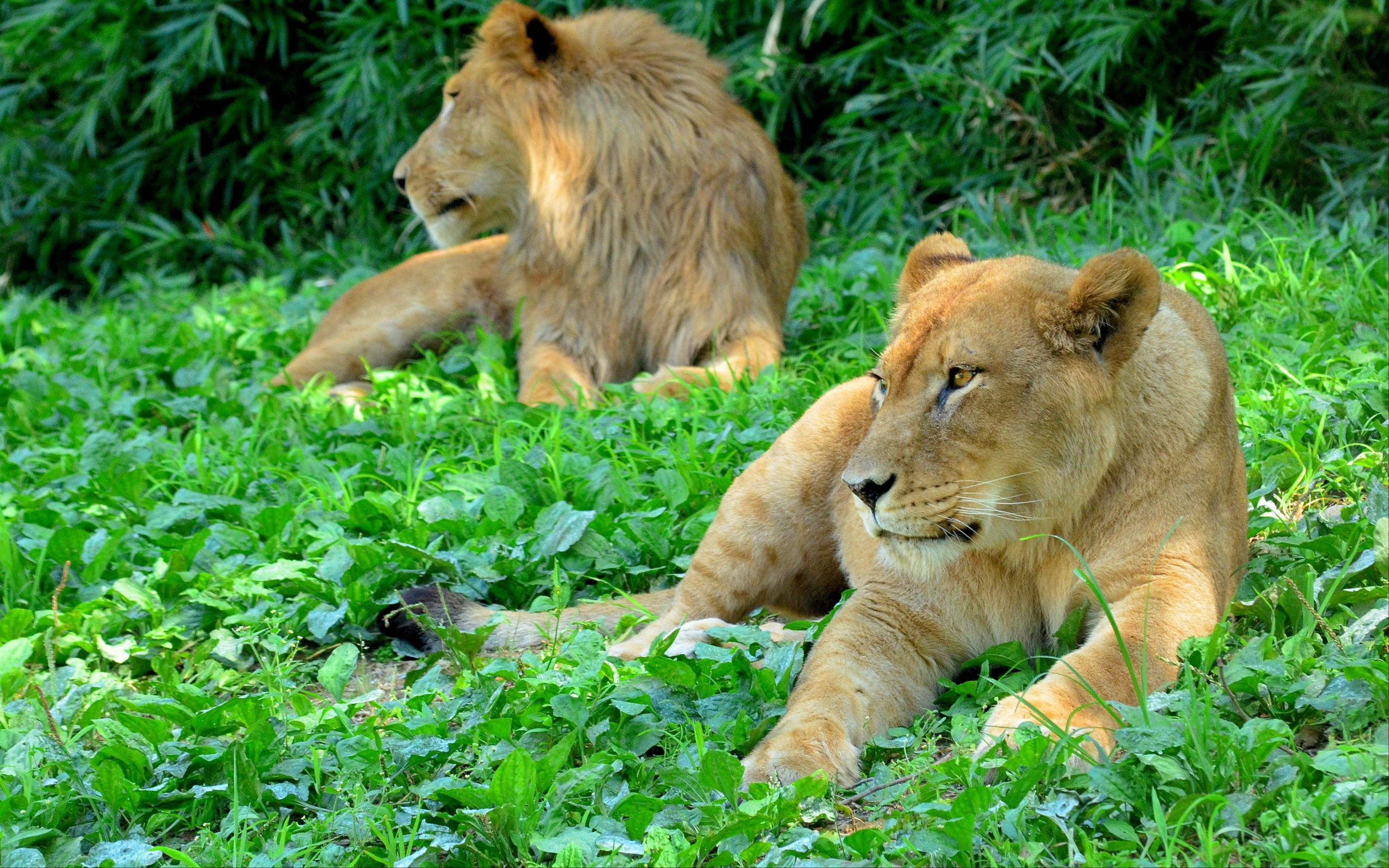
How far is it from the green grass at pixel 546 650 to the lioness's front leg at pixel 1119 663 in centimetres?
6

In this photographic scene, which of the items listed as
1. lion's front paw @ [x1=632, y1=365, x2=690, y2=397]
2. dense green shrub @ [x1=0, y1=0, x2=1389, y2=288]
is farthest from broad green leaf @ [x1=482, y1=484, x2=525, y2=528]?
dense green shrub @ [x1=0, y1=0, x2=1389, y2=288]

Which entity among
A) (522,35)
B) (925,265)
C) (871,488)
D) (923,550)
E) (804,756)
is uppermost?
(522,35)

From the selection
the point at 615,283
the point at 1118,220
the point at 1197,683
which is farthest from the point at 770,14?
the point at 1197,683

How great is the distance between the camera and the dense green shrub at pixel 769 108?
5848 millimetres

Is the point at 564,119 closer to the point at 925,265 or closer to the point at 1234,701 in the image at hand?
the point at 925,265

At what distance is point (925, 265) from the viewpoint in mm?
2812

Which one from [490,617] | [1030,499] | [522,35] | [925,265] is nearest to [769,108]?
[522,35]

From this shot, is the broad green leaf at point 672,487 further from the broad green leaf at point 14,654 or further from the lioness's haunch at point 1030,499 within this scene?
the broad green leaf at point 14,654

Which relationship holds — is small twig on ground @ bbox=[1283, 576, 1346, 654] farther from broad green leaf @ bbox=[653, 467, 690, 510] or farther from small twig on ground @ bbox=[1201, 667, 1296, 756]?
broad green leaf @ bbox=[653, 467, 690, 510]

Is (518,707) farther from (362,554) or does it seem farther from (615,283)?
(615,283)

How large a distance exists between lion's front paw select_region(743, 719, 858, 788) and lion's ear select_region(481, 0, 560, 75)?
3.20m

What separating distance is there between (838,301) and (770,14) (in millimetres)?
2421

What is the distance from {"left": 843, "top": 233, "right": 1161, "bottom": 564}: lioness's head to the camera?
2324 millimetres

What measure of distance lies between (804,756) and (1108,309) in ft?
2.93
